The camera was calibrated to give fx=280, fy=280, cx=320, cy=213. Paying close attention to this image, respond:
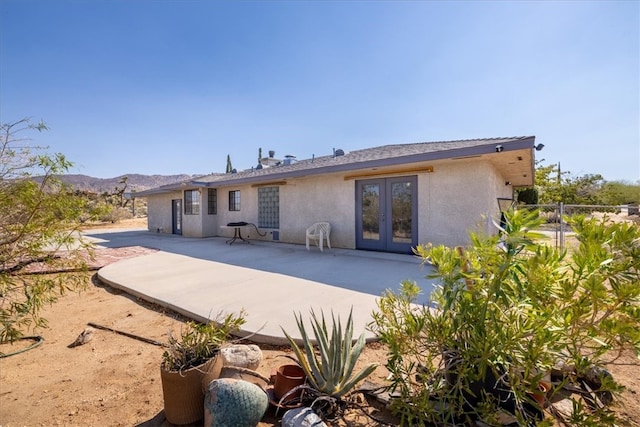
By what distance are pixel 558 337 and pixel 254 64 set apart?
12823 millimetres

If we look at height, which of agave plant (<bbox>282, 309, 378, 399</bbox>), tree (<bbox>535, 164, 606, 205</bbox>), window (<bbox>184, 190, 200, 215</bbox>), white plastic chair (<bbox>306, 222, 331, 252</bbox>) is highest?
tree (<bbox>535, 164, 606, 205</bbox>)

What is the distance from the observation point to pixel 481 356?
1.57 metres

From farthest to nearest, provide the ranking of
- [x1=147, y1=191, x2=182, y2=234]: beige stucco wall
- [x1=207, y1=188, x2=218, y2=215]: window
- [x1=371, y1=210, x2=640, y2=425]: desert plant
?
[x1=147, y1=191, x2=182, y2=234]: beige stucco wall
[x1=207, y1=188, x2=218, y2=215]: window
[x1=371, y1=210, x2=640, y2=425]: desert plant

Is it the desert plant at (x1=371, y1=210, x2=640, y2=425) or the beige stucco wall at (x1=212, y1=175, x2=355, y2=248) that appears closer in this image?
the desert plant at (x1=371, y1=210, x2=640, y2=425)

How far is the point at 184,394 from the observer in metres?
2.16

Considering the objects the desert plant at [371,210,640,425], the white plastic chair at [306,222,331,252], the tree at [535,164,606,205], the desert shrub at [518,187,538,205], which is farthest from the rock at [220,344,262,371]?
the tree at [535,164,606,205]

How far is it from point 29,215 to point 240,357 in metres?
2.10

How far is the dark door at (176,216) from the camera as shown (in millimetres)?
17750

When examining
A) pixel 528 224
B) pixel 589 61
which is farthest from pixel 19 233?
pixel 589 61

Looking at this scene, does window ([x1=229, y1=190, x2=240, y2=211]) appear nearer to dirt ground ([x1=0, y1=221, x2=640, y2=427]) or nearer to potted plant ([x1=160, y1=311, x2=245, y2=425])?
dirt ground ([x1=0, y1=221, x2=640, y2=427])

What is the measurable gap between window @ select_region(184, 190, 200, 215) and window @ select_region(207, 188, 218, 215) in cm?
57

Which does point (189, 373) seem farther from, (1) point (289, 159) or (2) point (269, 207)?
(1) point (289, 159)

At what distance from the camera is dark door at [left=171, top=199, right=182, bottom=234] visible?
17750mm

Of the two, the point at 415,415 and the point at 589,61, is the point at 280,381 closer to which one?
the point at 415,415
